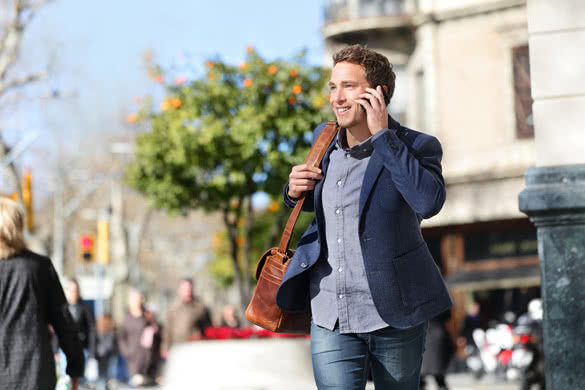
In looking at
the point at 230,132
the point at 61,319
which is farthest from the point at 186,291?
the point at 61,319

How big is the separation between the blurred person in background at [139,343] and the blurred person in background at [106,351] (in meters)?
0.48

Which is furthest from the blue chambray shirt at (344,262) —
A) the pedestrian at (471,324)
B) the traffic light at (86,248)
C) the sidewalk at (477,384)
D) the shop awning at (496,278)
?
the shop awning at (496,278)

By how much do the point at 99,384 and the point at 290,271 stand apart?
14100 mm

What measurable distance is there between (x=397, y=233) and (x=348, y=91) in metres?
0.59

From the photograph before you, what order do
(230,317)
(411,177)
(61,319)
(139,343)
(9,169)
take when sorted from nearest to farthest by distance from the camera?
1. (411,177)
2. (61,319)
3. (139,343)
4. (230,317)
5. (9,169)

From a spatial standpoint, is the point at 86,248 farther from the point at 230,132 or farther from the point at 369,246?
the point at 369,246

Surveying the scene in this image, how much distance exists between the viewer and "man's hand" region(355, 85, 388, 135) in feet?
15.0

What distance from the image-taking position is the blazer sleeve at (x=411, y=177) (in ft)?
14.5

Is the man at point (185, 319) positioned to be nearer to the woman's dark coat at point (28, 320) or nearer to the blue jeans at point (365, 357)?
the woman's dark coat at point (28, 320)

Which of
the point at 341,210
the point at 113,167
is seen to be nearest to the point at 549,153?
the point at 341,210

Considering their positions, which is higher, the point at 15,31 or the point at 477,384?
the point at 15,31

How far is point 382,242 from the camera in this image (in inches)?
178

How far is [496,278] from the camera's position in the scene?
28156mm

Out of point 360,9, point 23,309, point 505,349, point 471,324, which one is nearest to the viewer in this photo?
point 23,309
